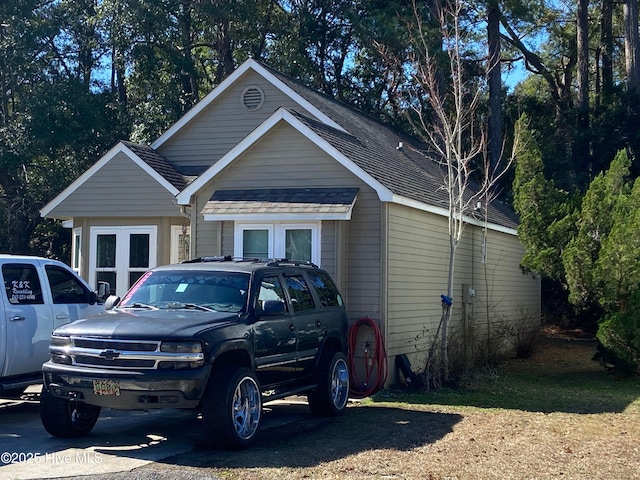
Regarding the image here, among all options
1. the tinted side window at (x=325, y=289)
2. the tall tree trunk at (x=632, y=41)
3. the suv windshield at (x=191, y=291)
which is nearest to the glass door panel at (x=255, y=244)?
the tinted side window at (x=325, y=289)

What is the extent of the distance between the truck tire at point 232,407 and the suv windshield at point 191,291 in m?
0.88

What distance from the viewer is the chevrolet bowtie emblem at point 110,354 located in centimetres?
757

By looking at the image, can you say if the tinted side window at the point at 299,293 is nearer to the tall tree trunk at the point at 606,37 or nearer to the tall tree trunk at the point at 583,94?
the tall tree trunk at the point at 583,94

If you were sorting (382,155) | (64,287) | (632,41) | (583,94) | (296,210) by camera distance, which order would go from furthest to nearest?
(583,94), (632,41), (382,155), (296,210), (64,287)


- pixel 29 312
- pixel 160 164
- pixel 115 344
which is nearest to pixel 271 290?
pixel 115 344

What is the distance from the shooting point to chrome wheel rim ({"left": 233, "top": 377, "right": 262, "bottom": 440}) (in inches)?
307

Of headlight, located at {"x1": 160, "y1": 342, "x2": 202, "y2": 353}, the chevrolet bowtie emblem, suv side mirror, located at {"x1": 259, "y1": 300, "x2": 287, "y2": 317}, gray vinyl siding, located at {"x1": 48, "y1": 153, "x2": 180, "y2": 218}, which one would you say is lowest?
the chevrolet bowtie emblem

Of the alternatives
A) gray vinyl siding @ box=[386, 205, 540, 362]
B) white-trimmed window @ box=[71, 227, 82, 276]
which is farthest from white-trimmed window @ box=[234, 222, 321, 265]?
white-trimmed window @ box=[71, 227, 82, 276]

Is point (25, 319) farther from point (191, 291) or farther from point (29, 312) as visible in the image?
point (191, 291)

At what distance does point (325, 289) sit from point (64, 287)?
142 inches

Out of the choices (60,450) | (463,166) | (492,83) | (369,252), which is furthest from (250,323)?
(492,83)

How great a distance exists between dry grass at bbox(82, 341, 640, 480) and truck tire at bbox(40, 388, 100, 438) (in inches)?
58.4

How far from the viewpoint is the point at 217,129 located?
728 inches

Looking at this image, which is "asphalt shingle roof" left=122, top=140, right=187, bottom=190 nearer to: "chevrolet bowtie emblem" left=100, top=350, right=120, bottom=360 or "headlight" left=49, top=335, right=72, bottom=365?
"headlight" left=49, top=335, right=72, bottom=365
